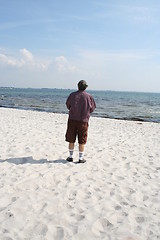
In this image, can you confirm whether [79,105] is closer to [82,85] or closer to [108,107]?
[82,85]

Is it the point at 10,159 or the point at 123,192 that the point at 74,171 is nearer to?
the point at 123,192

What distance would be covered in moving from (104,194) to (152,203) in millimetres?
817

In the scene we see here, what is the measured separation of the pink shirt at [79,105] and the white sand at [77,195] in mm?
1229

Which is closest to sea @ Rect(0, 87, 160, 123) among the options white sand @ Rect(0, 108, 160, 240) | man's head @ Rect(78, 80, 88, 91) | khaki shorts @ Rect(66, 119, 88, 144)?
white sand @ Rect(0, 108, 160, 240)

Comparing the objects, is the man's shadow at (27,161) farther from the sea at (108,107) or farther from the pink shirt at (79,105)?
the sea at (108,107)

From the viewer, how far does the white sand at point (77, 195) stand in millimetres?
2764

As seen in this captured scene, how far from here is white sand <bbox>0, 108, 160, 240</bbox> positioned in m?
2.76

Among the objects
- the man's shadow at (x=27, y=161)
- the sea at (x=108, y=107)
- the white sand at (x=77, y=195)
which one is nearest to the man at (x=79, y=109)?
the man's shadow at (x=27, y=161)

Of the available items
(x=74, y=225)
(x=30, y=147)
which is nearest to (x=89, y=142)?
(x=30, y=147)

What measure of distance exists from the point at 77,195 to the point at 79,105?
213 cm

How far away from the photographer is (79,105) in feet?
16.3

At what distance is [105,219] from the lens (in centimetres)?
300

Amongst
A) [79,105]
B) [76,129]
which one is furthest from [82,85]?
[76,129]

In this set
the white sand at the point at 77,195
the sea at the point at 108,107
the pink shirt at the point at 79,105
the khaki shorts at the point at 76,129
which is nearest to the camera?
the white sand at the point at 77,195
